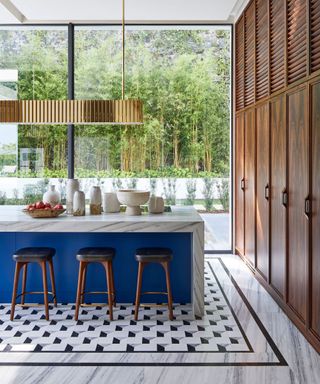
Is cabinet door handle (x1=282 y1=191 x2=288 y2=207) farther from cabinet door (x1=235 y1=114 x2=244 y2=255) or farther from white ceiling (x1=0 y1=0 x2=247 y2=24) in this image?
white ceiling (x1=0 y1=0 x2=247 y2=24)

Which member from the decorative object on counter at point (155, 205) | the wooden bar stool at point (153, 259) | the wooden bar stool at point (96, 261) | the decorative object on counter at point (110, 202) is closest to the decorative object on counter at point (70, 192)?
the decorative object on counter at point (110, 202)

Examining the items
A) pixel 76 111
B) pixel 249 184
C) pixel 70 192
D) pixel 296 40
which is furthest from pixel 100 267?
pixel 296 40

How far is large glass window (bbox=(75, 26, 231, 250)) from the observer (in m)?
6.71

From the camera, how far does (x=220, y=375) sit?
302 cm

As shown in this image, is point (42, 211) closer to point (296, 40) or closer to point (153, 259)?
point (153, 259)

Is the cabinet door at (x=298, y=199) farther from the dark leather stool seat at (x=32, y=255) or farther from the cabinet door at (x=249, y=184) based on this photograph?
the dark leather stool seat at (x=32, y=255)

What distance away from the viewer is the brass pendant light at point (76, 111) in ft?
15.5

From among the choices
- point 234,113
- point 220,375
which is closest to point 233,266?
point 234,113

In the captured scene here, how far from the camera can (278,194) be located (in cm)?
441

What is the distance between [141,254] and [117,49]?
373cm

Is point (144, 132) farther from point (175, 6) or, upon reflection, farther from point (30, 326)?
point (30, 326)

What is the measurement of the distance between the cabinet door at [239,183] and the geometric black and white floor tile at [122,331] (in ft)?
6.62

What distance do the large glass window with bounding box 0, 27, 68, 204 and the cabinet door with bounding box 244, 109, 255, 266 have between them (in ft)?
8.49

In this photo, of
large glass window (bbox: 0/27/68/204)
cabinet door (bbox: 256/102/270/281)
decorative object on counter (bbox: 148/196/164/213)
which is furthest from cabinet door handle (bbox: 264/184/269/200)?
large glass window (bbox: 0/27/68/204)
